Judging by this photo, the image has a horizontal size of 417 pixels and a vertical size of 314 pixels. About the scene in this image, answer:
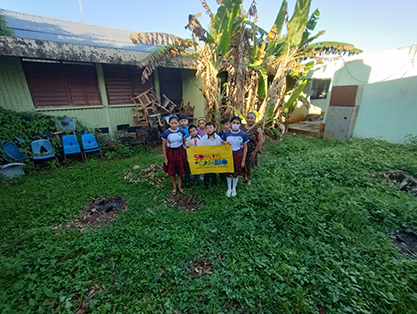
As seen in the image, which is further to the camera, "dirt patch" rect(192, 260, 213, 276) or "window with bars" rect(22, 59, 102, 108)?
"window with bars" rect(22, 59, 102, 108)

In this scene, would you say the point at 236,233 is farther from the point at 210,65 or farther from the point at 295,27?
the point at 295,27

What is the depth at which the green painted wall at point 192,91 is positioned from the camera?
331 inches

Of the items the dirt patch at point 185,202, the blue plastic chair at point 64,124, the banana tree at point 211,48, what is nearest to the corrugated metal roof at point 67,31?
the banana tree at point 211,48

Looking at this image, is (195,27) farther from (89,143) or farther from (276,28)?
(89,143)

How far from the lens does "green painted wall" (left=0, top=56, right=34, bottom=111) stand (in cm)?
540

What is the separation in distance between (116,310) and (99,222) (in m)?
1.68

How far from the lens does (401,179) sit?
3990 millimetres

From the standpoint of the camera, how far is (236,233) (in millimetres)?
2809

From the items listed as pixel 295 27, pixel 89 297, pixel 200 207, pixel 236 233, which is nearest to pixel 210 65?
pixel 295 27

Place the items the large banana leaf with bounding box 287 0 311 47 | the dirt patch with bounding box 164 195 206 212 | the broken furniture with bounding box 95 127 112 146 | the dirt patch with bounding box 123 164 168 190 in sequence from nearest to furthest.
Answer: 1. the dirt patch with bounding box 164 195 206 212
2. the dirt patch with bounding box 123 164 168 190
3. the large banana leaf with bounding box 287 0 311 47
4. the broken furniture with bounding box 95 127 112 146

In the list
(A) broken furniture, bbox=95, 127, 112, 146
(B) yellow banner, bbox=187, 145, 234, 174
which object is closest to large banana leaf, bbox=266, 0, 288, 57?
(B) yellow banner, bbox=187, 145, 234, 174

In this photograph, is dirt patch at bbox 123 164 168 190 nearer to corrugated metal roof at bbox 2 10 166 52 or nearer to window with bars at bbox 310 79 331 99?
corrugated metal roof at bbox 2 10 166 52

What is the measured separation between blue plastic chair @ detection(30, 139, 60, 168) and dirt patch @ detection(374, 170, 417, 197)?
27.8 feet

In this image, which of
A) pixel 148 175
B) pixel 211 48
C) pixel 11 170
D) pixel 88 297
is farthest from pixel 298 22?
pixel 11 170
